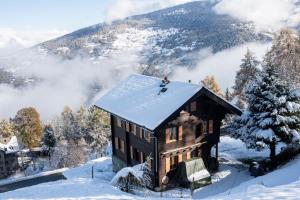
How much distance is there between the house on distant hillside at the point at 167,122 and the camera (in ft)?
114

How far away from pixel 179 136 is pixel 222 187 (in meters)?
6.51

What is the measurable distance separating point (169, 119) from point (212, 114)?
7.05 metres

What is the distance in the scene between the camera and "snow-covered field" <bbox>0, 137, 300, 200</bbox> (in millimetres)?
21014

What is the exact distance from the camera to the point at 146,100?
37406mm

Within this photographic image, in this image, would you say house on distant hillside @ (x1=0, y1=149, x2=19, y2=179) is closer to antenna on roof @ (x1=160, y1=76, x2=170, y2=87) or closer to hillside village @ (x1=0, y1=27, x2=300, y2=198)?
hillside village @ (x1=0, y1=27, x2=300, y2=198)

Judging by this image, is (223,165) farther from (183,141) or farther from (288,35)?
(288,35)

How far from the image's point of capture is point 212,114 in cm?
3869

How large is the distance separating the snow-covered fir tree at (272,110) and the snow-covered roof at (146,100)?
19.9 feet

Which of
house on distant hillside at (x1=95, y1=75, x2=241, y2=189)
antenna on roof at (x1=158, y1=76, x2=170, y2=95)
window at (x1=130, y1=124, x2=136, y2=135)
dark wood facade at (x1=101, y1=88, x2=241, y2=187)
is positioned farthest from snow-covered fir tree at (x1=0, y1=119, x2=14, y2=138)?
antenna on roof at (x1=158, y1=76, x2=170, y2=95)

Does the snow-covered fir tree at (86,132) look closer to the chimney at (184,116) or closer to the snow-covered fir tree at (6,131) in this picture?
the snow-covered fir tree at (6,131)

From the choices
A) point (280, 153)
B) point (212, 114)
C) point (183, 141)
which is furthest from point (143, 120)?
point (280, 153)

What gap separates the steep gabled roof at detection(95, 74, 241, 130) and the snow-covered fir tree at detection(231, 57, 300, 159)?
5956 millimetres

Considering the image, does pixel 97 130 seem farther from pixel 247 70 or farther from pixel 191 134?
pixel 191 134

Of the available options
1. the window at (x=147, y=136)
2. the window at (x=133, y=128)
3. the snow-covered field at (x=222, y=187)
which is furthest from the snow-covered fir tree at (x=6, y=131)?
the window at (x=147, y=136)
